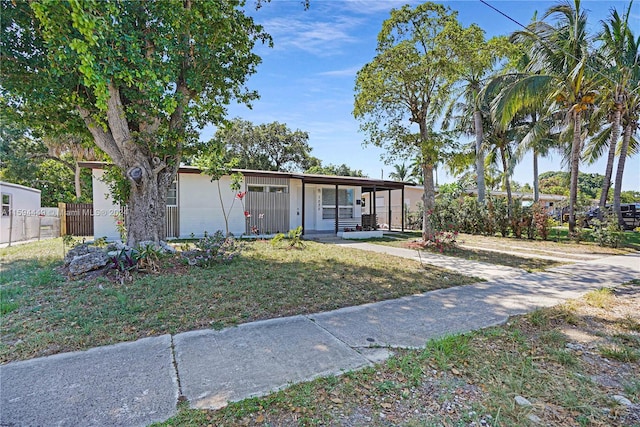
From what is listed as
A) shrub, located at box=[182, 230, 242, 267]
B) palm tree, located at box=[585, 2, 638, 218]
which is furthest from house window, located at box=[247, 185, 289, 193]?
palm tree, located at box=[585, 2, 638, 218]

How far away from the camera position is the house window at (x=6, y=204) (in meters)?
10.9

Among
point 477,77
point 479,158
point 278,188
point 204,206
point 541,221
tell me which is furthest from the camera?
point 479,158

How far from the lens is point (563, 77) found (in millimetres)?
11398

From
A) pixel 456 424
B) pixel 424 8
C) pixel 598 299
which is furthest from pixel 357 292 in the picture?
pixel 424 8

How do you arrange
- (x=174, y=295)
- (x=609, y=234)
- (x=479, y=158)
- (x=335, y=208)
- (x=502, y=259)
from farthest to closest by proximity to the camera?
(x=479, y=158)
(x=335, y=208)
(x=609, y=234)
(x=502, y=259)
(x=174, y=295)

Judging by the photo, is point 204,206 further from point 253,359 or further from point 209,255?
point 253,359

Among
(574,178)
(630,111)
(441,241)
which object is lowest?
(441,241)

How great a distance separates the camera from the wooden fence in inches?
473

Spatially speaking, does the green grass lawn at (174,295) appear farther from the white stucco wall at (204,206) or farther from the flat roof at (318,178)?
the flat roof at (318,178)

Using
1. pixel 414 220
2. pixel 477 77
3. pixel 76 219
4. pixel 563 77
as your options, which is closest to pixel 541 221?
pixel 563 77

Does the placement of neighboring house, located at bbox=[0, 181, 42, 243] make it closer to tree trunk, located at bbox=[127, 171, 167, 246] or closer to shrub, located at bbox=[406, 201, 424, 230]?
tree trunk, located at bbox=[127, 171, 167, 246]

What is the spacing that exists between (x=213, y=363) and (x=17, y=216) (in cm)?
1374

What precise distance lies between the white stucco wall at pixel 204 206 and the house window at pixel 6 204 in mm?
6123

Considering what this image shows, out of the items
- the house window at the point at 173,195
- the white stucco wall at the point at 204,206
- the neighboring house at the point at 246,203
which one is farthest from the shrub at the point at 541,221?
the house window at the point at 173,195
